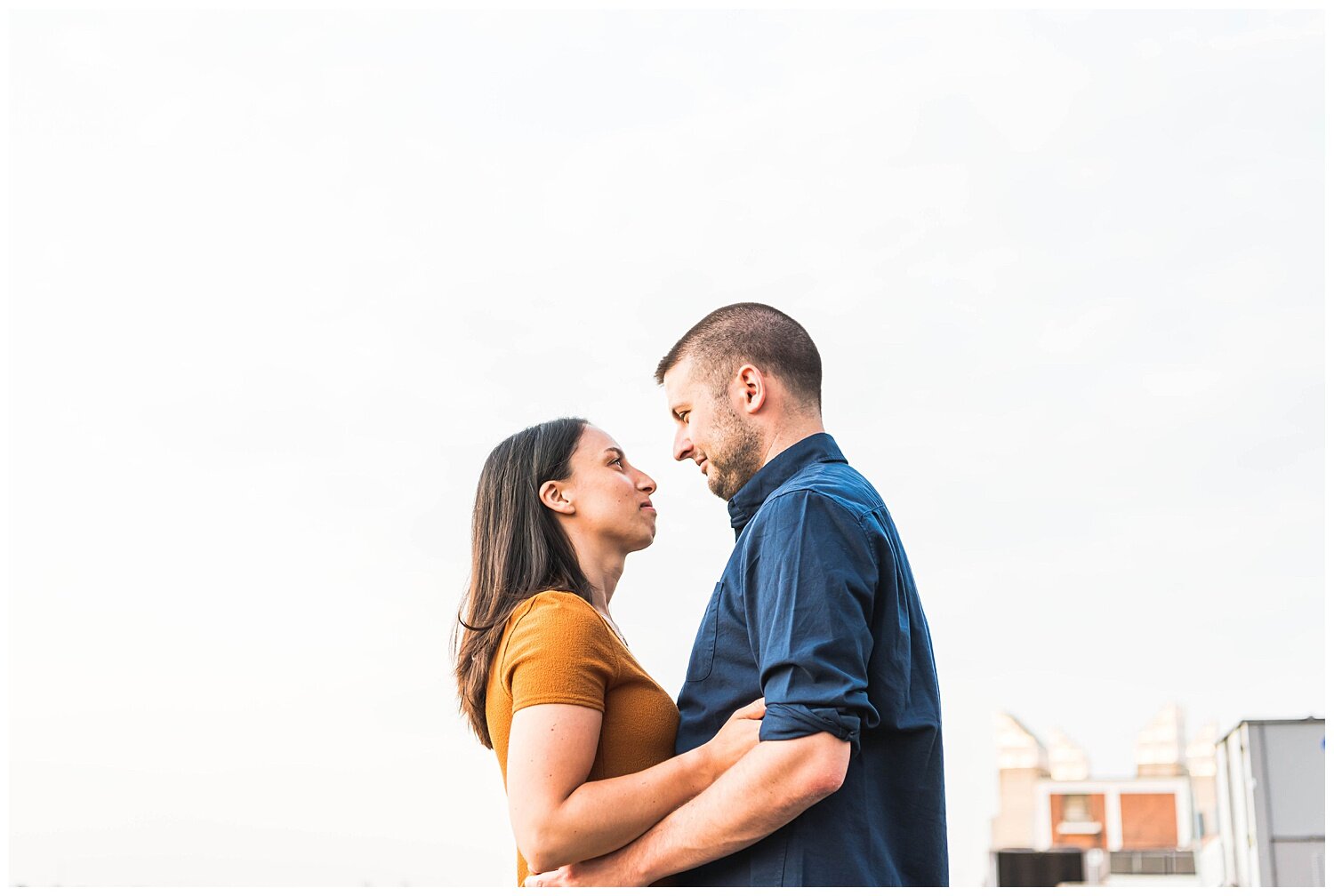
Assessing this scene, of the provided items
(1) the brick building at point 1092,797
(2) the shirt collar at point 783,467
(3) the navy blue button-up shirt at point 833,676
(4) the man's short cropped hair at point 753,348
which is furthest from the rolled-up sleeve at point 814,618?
(1) the brick building at point 1092,797

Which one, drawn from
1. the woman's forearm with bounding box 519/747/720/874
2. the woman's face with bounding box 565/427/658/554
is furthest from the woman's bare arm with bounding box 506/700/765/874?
the woman's face with bounding box 565/427/658/554

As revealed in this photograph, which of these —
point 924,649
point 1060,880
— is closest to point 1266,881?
point 924,649

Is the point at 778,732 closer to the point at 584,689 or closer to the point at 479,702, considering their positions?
the point at 584,689

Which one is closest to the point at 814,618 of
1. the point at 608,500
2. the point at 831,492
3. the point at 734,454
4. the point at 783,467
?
the point at 831,492

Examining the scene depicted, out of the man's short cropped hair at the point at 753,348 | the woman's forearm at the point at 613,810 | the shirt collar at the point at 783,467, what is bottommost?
the woman's forearm at the point at 613,810

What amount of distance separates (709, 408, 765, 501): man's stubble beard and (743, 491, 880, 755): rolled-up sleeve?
0.35 metres

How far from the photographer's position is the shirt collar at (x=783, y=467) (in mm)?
3270

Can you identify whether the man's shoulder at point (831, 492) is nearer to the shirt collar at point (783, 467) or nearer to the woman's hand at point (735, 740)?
the shirt collar at point (783, 467)

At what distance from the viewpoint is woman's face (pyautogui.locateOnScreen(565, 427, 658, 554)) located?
364 cm

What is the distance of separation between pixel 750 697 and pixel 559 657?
44 centimetres

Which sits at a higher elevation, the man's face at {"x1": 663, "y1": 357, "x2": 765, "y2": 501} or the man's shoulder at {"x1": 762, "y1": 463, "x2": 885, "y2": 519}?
the man's face at {"x1": 663, "y1": 357, "x2": 765, "y2": 501}

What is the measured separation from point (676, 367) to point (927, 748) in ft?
3.81

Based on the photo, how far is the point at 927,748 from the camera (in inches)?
119

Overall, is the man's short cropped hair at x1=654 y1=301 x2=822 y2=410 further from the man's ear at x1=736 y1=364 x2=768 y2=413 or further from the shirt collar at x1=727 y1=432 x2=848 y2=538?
the shirt collar at x1=727 y1=432 x2=848 y2=538
